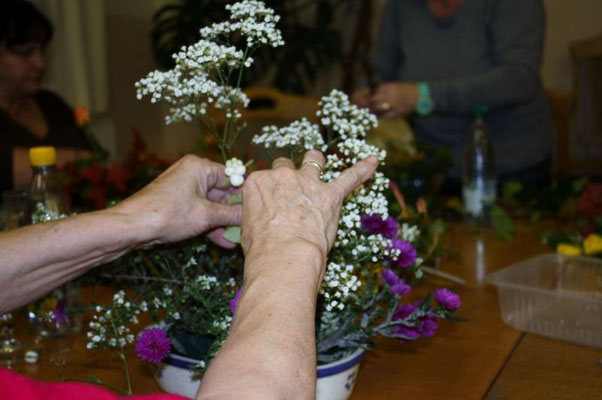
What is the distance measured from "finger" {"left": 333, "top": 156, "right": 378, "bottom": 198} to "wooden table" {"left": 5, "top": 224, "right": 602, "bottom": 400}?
314 millimetres

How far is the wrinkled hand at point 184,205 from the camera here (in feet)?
3.10

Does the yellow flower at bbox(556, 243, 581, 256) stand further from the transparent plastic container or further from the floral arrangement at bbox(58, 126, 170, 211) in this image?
the floral arrangement at bbox(58, 126, 170, 211)

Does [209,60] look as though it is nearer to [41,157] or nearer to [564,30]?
[41,157]

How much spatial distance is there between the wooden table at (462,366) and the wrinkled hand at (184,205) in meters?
0.23

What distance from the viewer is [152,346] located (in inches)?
33.4

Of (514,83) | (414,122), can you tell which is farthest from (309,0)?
(514,83)

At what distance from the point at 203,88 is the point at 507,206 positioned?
149cm

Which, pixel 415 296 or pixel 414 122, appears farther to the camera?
pixel 414 122

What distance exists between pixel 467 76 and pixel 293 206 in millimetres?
1775

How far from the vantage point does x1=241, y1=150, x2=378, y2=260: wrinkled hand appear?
2.48 ft

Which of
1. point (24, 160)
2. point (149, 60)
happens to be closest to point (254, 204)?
point (24, 160)

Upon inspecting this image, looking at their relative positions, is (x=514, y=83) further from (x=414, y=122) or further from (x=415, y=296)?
(x=415, y=296)

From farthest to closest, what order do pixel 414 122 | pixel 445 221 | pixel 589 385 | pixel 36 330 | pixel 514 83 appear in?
pixel 414 122, pixel 514 83, pixel 445 221, pixel 36 330, pixel 589 385

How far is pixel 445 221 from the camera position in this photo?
201cm
